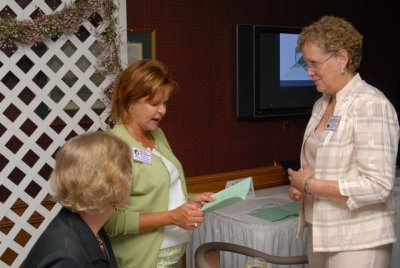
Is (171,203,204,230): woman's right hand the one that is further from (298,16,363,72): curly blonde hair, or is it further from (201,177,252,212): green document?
(298,16,363,72): curly blonde hair

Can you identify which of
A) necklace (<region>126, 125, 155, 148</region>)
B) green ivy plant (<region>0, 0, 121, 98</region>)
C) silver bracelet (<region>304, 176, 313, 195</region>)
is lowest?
silver bracelet (<region>304, 176, 313, 195</region>)

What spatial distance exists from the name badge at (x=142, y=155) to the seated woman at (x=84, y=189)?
0.35 m

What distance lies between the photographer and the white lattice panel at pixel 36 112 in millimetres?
2293

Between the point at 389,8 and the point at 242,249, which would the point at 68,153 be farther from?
the point at 389,8

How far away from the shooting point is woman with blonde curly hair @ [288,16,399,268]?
1535 millimetres

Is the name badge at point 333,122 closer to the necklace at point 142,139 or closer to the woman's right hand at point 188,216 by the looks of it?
the woman's right hand at point 188,216

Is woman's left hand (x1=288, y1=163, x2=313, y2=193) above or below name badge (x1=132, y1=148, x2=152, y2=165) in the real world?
below

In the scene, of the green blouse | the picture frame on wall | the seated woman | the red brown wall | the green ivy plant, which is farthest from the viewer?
the red brown wall

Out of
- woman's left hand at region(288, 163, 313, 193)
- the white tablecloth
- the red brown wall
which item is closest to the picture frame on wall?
the red brown wall

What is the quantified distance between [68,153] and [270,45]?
7.67 feet

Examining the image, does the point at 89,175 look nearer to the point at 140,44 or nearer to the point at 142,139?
the point at 142,139

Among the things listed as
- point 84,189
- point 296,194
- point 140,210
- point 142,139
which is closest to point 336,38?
point 296,194

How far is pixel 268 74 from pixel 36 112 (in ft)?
5.25

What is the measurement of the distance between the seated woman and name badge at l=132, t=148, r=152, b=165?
13.8 inches
